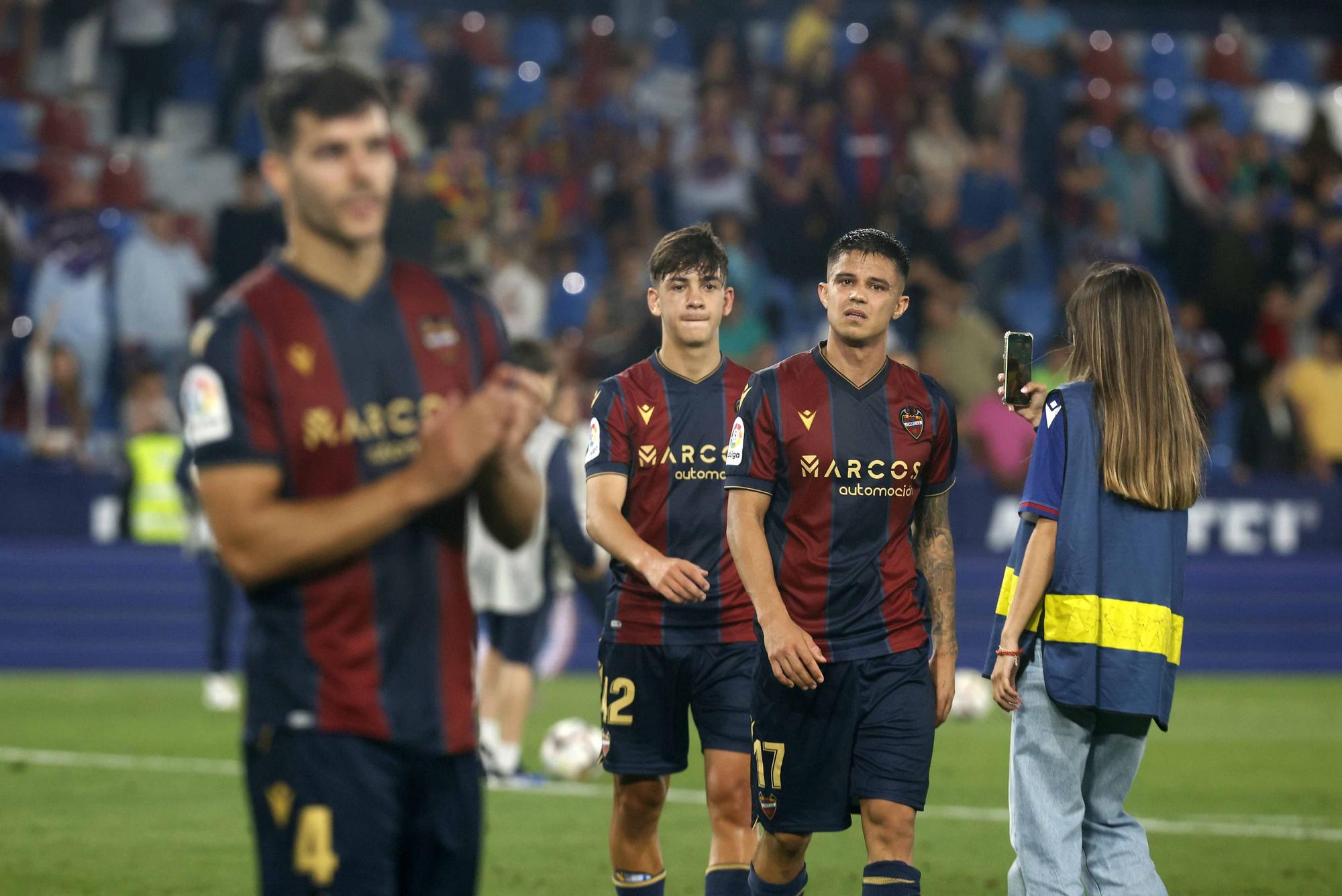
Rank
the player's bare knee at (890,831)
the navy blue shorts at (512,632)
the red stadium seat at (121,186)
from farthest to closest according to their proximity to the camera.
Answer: the red stadium seat at (121,186), the navy blue shorts at (512,632), the player's bare knee at (890,831)

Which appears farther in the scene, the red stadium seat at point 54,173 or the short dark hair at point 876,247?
the red stadium seat at point 54,173

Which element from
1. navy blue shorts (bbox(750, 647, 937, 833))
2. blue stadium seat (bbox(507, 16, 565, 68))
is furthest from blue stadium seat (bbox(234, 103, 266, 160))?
navy blue shorts (bbox(750, 647, 937, 833))

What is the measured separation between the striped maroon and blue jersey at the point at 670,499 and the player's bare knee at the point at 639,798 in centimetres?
47

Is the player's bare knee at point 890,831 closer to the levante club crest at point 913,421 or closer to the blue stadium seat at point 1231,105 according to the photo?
the levante club crest at point 913,421

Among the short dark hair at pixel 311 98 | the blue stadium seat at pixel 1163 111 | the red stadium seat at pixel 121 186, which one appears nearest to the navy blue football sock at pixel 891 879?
the short dark hair at pixel 311 98

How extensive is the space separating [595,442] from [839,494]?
1.04 m

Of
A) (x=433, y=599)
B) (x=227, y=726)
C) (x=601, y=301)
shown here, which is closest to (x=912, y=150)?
(x=601, y=301)

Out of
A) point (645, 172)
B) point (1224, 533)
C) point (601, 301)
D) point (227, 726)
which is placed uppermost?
point (645, 172)

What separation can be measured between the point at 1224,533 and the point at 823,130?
19.4 feet

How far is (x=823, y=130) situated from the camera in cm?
1842

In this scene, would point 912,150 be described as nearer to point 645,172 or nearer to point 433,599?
A: point 645,172

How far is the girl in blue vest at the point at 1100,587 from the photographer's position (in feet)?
16.4

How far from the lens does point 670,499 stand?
6.07 m

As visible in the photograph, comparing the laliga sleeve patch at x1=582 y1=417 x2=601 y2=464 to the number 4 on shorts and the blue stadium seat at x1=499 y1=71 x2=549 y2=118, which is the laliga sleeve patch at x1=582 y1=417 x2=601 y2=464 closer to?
the number 4 on shorts
